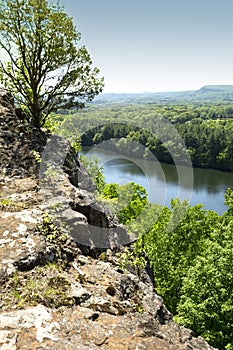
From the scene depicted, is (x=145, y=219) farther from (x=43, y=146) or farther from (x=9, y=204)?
(x=9, y=204)

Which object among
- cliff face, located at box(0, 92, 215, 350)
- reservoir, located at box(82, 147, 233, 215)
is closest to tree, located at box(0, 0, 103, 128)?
cliff face, located at box(0, 92, 215, 350)

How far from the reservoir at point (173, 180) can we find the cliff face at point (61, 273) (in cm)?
2955

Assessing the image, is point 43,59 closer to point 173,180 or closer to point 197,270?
point 197,270

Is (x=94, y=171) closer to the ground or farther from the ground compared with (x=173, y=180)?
farther from the ground

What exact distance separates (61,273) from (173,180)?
64.5 metres

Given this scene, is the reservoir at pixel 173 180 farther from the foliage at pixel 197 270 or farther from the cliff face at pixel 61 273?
the cliff face at pixel 61 273

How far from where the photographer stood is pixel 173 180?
68.5m

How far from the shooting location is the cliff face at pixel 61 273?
4.30 meters

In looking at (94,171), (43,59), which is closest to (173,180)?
(94,171)

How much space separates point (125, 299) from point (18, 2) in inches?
372

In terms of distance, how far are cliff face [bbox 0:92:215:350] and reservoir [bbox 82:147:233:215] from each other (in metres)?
29.5

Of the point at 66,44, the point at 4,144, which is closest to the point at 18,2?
the point at 66,44

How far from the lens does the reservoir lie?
51031 mm

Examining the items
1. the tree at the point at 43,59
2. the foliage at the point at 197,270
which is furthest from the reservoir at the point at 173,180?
the tree at the point at 43,59
